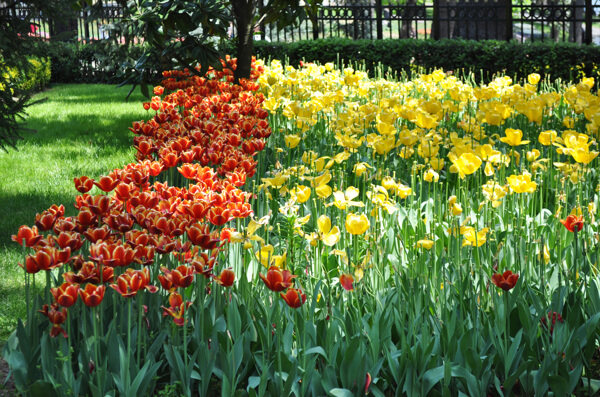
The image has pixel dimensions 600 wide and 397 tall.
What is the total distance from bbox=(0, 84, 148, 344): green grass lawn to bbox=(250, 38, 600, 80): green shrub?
2.90m

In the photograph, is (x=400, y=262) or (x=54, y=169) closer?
(x=400, y=262)

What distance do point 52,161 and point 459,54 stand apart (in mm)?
7340

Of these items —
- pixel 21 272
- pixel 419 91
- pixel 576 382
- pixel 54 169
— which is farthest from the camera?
pixel 419 91

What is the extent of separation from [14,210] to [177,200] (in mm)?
2995

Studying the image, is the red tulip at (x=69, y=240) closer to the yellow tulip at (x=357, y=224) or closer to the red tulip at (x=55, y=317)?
the red tulip at (x=55, y=317)

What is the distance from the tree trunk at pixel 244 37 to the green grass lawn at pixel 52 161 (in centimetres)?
136

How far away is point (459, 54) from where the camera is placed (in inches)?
466

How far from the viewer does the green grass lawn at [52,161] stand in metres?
4.02

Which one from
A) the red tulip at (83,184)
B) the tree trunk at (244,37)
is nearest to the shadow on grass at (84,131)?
the tree trunk at (244,37)

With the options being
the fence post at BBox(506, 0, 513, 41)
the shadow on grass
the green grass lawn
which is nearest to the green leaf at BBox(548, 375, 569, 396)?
the green grass lawn

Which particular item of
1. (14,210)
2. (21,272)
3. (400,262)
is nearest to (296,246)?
(400,262)

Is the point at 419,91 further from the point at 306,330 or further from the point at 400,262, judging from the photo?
the point at 306,330

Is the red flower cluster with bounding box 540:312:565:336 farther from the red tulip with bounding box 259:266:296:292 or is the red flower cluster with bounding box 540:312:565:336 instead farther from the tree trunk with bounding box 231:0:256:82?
the tree trunk with bounding box 231:0:256:82

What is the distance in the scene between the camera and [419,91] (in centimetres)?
713
